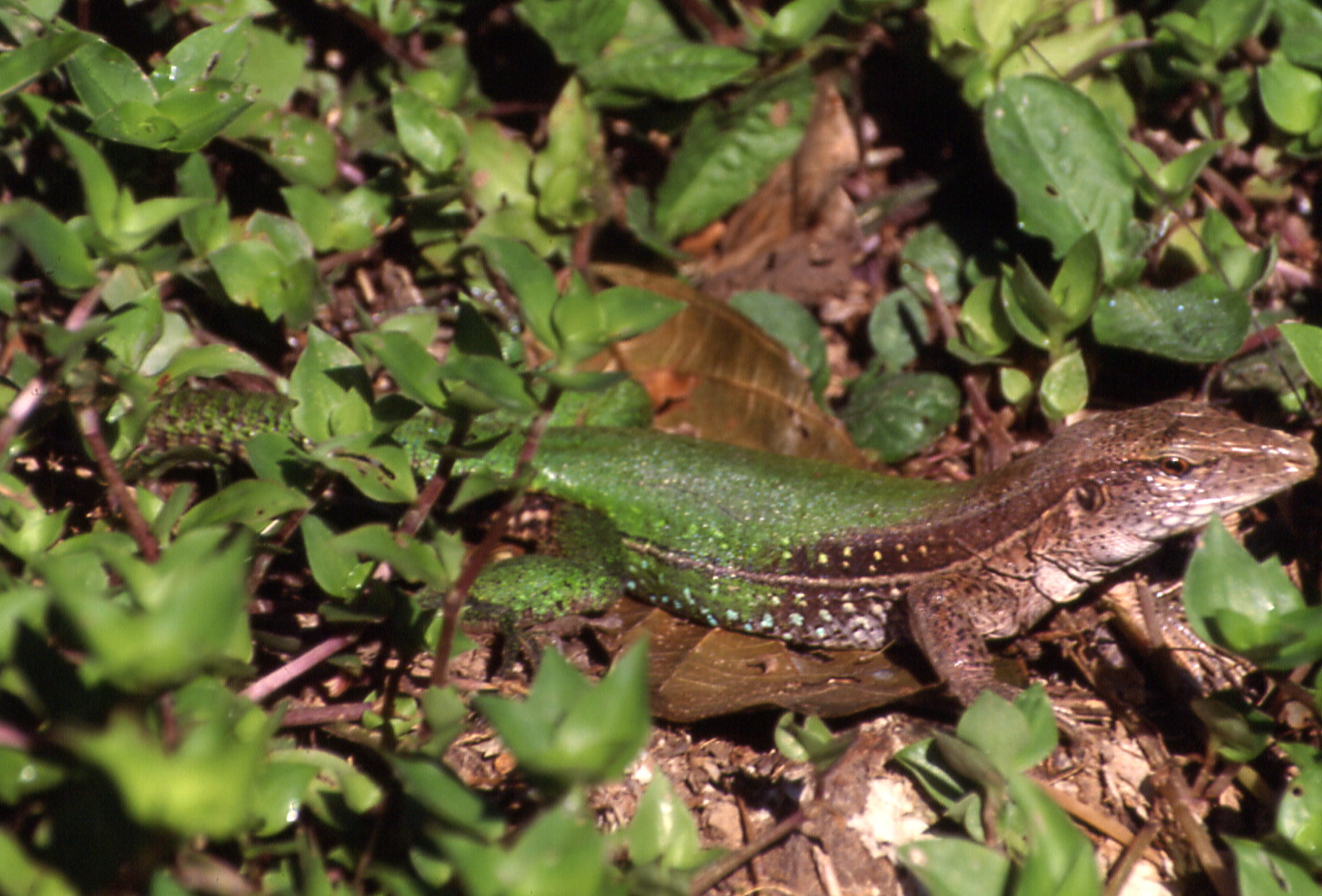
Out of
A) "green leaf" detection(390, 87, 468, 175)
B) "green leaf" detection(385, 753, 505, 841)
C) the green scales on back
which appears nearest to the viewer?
"green leaf" detection(385, 753, 505, 841)

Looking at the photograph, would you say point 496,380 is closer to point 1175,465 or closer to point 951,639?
point 951,639

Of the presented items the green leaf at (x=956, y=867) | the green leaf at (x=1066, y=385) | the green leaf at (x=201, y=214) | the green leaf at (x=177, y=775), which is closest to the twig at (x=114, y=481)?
the green leaf at (x=177, y=775)

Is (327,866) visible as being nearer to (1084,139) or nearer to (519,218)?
(519,218)

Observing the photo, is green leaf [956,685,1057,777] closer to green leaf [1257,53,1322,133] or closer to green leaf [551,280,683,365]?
green leaf [551,280,683,365]

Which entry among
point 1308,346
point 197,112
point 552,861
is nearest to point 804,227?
point 1308,346

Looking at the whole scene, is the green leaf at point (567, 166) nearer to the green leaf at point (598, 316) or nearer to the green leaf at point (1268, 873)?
the green leaf at point (598, 316)

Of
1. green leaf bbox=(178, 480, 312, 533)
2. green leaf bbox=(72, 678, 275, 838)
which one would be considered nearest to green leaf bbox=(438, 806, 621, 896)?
green leaf bbox=(72, 678, 275, 838)

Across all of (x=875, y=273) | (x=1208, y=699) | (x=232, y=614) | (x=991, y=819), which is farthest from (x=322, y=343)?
(x=875, y=273)
